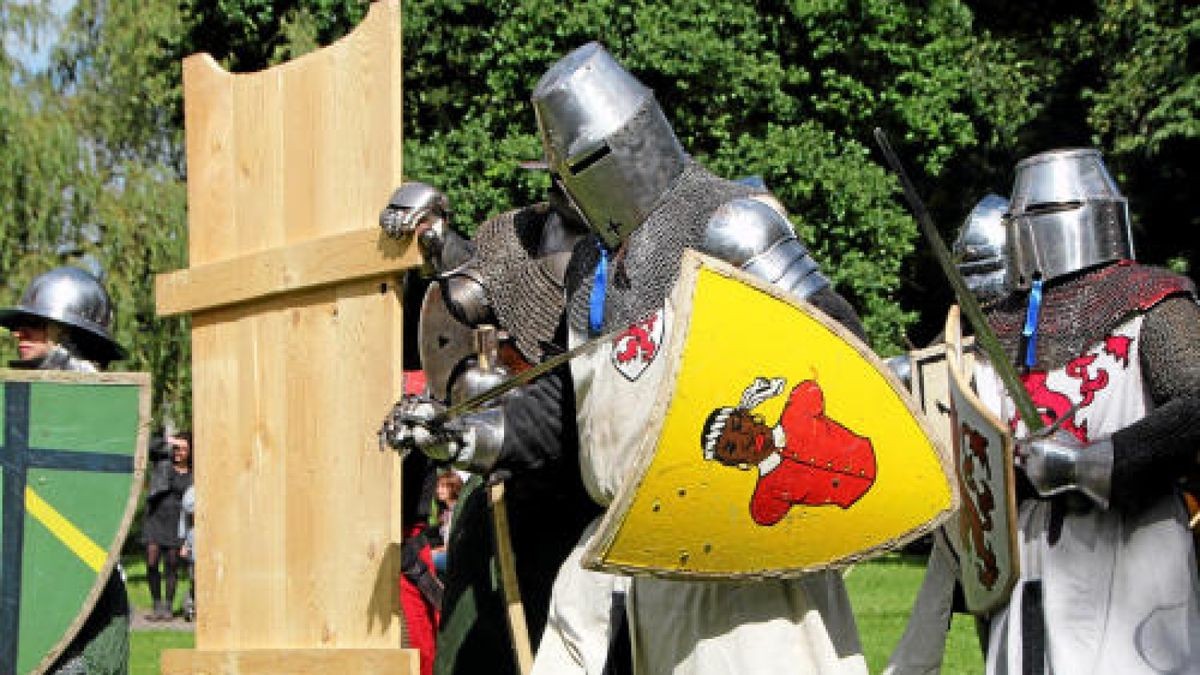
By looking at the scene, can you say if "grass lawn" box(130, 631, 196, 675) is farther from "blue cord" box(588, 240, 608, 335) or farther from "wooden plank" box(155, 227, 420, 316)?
"blue cord" box(588, 240, 608, 335)

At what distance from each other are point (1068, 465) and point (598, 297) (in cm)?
103

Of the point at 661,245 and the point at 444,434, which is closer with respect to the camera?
the point at 661,245

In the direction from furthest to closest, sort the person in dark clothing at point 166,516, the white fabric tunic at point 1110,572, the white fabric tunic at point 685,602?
the person in dark clothing at point 166,516, the white fabric tunic at point 1110,572, the white fabric tunic at point 685,602

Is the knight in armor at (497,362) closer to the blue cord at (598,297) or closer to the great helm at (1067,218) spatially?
the blue cord at (598,297)

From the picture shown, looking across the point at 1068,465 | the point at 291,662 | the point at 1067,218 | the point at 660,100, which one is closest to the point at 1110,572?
the point at 1068,465

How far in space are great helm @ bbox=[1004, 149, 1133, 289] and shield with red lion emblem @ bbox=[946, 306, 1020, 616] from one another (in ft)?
0.74

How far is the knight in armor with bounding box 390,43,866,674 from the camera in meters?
4.16

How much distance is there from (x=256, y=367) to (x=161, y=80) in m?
15.0

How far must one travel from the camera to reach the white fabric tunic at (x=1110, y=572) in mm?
4441

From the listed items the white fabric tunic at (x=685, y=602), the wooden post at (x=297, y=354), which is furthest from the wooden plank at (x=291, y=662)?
the white fabric tunic at (x=685, y=602)

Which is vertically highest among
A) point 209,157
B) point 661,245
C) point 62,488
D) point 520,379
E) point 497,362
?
point 209,157

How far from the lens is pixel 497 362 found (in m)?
5.62

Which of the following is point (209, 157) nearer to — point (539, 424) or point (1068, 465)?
point (539, 424)

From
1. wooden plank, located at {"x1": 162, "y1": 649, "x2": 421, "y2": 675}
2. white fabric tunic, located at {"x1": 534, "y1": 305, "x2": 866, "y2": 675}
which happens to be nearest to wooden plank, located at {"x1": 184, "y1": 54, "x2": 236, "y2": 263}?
wooden plank, located at {"x1": 162, "y1": 649, "x2": 421, "y2": 675}
